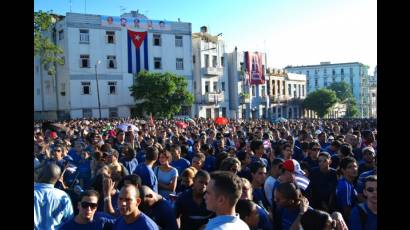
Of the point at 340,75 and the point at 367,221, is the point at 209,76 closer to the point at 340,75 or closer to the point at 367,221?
the point at 367,221

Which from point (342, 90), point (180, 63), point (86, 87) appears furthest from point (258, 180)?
point (342, 90)

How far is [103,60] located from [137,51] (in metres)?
3.40

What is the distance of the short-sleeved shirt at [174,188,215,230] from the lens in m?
4.86

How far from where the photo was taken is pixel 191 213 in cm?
489

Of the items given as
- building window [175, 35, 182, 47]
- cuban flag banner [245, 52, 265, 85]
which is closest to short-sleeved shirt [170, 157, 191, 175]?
building window [175, 35, 182, 47]

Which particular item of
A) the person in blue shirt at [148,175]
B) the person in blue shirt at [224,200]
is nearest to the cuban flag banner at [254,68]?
the person in blue shirt at [148,175]

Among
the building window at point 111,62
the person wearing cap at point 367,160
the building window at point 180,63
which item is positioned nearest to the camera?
the person wearing cap at point 367,160

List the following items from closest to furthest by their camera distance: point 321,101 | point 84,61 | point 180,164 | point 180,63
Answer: point 180,164 < point 84,61 < point 180,63 < point 321,101

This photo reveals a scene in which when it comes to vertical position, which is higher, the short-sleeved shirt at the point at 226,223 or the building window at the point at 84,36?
the building window at the point at 84,36

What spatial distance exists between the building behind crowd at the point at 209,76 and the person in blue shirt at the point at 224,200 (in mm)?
40743

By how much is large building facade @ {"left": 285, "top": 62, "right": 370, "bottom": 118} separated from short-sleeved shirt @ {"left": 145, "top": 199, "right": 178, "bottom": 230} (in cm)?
9115

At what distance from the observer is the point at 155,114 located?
36906 mm

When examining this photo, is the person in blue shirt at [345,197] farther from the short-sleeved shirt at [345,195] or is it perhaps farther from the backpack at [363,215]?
the backpack at [363,215]

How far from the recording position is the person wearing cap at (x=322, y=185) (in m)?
6.27
